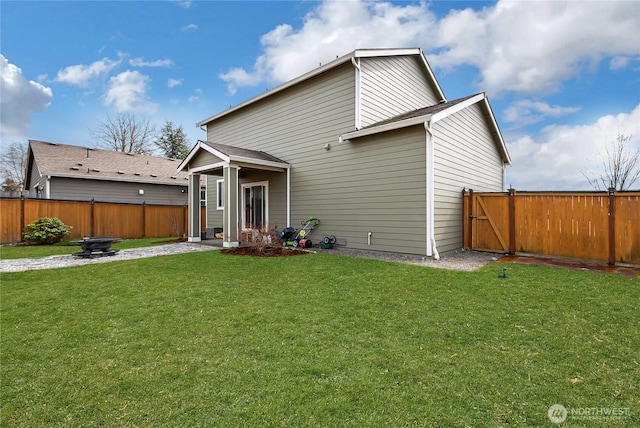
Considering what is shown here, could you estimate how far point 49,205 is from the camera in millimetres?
12352

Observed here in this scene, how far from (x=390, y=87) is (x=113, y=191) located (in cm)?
1581

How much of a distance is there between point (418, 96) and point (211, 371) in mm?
12144

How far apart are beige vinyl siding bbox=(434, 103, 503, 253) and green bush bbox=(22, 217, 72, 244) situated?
13.6 m

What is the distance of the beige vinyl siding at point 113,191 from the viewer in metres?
15.4

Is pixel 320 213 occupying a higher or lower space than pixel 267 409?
higher

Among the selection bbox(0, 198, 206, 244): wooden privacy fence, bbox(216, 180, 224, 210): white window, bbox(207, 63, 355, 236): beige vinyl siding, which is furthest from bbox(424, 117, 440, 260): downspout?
bbox(0, 198, 206, 244): wooden privacy fence

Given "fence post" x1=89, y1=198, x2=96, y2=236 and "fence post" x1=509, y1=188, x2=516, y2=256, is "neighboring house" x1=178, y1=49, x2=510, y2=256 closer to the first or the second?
"fence post" x1=509, y1=188, x2=516, y2=256

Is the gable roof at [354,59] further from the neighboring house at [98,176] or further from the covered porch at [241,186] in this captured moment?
the neighboring house at [98,176]

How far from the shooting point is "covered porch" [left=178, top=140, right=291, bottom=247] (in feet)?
32.4

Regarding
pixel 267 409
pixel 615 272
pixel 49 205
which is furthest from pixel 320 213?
pixel 49 205

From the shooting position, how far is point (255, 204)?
12.5m

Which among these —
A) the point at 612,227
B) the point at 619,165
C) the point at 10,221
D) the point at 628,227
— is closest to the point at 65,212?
the point at 10,221

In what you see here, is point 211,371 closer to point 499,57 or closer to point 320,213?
point 320,213

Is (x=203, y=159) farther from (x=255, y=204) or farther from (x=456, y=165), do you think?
(x=456, y=165)
